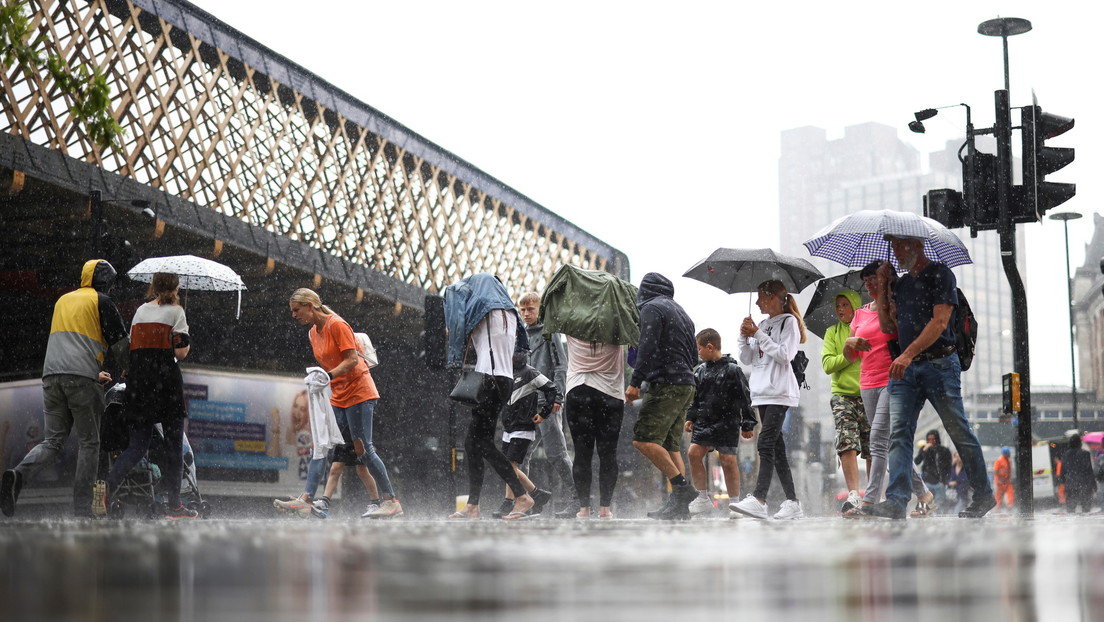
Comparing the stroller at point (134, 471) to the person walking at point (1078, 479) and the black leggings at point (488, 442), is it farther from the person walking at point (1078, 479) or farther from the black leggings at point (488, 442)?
the person walking at point (1078, 479)

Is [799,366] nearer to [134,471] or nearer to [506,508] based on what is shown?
[506,508]

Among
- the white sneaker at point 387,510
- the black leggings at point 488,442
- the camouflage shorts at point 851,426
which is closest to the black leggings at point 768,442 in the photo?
the camouflage shorts at point 851,426

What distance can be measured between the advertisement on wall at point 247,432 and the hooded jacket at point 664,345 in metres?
8.75

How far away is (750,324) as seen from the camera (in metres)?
8.50

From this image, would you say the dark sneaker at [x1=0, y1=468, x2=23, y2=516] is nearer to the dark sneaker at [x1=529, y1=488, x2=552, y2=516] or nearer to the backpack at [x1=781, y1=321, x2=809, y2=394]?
the dark sneaker at [x1=529, y1=488, x2=552, y2=516]

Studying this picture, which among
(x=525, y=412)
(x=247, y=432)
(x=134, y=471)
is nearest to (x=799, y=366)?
(x=525, y=412)

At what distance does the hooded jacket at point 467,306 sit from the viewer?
870 cm

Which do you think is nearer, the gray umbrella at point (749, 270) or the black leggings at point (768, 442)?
the black leggings at point (768, 442)

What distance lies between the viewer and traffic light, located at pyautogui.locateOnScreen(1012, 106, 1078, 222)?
1020 cm

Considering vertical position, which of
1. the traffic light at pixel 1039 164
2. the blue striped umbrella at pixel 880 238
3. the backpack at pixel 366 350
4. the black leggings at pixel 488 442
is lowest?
the black leggings at pixel 488 442

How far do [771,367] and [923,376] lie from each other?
151 cm

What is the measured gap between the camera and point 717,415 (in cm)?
916

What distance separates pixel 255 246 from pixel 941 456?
10.4 metres

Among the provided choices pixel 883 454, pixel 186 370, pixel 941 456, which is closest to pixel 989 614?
pixel 883 454
